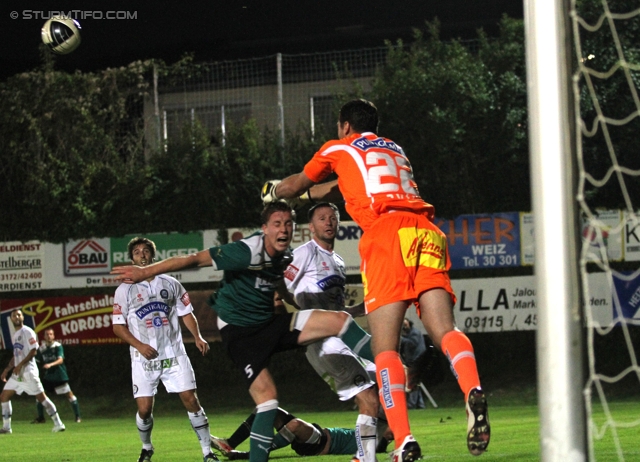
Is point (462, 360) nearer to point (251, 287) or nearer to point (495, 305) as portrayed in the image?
point (251, 287)

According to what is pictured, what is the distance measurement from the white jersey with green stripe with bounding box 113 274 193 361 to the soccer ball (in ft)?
24.3

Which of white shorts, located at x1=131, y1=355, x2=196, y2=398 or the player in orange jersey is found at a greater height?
the player in orange jersey

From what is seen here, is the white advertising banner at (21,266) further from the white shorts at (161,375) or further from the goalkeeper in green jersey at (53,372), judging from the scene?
the white shorts at (161,375)

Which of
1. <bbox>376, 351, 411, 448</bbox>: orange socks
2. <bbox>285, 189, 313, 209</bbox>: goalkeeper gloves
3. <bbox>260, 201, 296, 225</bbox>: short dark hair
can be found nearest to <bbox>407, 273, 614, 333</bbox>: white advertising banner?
<bbox>260, 201, 296, 225</bbox>: short dark hair

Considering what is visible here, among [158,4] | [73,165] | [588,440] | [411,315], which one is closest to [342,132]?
[588,440]

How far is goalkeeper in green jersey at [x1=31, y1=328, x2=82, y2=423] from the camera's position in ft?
59.9

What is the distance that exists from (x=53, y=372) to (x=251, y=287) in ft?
44.6

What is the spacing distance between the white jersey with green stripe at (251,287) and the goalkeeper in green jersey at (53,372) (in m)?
12.8

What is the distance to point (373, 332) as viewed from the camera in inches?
205

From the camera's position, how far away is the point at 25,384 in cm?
1706

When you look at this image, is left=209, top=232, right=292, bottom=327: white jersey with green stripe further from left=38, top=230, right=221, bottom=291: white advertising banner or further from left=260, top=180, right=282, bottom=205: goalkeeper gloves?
left=38, top=230, right=221, bottom=291: white advertising banner

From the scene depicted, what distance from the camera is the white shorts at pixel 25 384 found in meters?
16.8

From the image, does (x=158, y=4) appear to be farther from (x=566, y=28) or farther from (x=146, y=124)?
(x=566, y=28)
